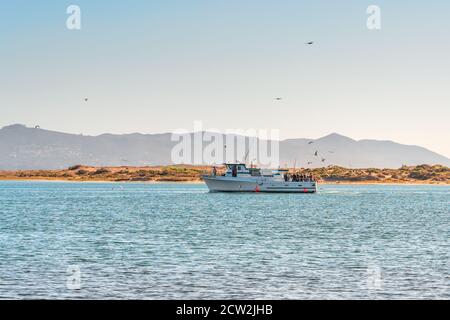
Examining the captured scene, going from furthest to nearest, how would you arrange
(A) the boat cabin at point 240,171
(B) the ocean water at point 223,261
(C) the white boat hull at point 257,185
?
(A) the boat cabin at point 240,171
(C) the white boat hull at point 257,185
(B) the ocean water at point 223,261

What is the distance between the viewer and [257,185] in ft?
616

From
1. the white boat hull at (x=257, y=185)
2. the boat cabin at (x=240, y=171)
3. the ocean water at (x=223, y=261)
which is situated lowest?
the ocean water at (x=223, y=261)

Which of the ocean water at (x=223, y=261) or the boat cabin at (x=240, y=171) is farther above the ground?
the boat cabin at (x=240, y=171)

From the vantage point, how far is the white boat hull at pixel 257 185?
611ft

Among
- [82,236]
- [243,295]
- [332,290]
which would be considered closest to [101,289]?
[243,295]

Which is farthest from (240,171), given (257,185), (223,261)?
(223,261)

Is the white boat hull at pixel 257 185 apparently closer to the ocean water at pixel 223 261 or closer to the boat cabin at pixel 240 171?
the boat cabin at pixel 240 171

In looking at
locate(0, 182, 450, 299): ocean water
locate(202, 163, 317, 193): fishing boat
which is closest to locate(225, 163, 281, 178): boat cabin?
locate(202, 163, 317, 193): fishing boat

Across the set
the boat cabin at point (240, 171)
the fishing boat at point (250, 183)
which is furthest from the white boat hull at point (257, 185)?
the boat cabin at point (240, 171)

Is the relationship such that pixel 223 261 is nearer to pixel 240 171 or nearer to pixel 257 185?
pixel 257 185

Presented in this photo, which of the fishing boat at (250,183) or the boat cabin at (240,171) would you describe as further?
the boat cabin at (240,171)
